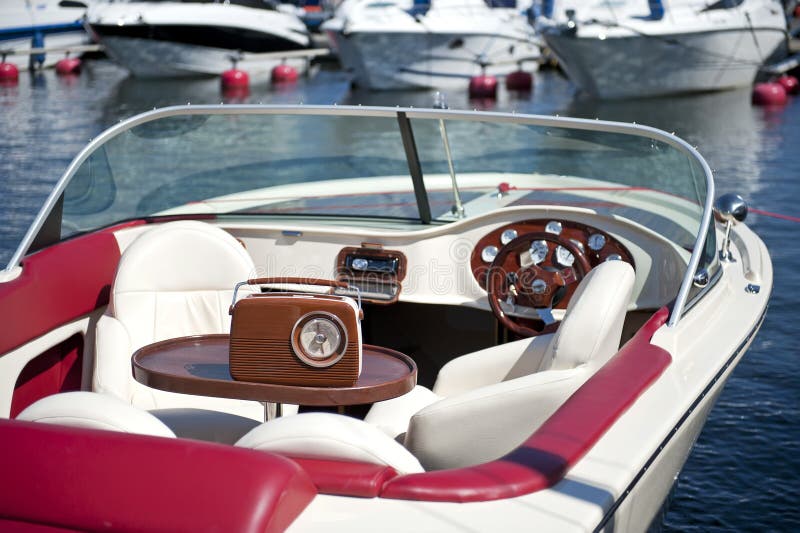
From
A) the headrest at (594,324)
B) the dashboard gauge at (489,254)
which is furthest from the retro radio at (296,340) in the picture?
the dashboard gauge at (489,254)

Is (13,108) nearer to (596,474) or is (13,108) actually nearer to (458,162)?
(458,162)

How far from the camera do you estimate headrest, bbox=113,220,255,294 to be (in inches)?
135

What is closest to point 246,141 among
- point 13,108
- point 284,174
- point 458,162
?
point 284,174

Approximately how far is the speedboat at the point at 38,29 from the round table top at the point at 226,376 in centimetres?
2287

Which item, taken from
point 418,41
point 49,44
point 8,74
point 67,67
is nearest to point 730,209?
point 418,41

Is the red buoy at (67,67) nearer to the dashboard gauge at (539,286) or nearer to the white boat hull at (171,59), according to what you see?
the white boat hull at (171,59)

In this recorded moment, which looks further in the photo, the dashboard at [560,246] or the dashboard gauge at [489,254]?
the dashboard gauge at [489,254]

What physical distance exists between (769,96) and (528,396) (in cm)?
1684

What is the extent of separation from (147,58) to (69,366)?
20.0 meters

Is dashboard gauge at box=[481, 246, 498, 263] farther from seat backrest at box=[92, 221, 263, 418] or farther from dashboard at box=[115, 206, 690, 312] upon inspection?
seat backrest at box=[92, 221, 263, 418]

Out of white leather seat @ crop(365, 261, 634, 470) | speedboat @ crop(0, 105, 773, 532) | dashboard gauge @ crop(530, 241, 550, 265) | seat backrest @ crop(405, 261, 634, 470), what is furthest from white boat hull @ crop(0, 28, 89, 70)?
seat backrest @ crop(405, 261, 634, 470)

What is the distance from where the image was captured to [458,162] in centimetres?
459

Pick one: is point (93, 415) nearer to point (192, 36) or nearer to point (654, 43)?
point (654, 43)

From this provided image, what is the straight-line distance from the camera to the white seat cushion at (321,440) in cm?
191
